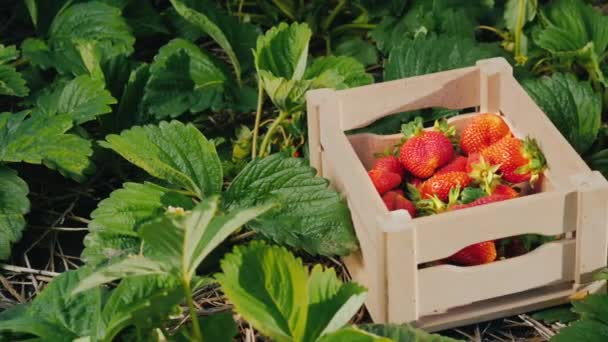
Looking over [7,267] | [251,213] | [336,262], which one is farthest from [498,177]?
[7,267]

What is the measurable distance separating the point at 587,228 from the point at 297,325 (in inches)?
21.3

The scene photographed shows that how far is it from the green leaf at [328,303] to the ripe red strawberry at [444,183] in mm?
432

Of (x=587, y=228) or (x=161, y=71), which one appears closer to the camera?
(x=587, y=228)

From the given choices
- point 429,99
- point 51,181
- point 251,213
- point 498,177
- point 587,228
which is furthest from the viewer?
point 51,181

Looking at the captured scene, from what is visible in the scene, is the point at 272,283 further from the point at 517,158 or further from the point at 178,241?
the point at 517,158

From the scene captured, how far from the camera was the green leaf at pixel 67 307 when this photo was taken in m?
1.67

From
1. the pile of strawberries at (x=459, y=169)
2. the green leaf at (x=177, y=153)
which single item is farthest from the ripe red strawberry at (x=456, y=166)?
the green leaf at (x=177, y=153)

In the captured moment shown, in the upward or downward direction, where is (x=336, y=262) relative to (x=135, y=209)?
downward

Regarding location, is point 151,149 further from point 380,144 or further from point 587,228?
point 587,228

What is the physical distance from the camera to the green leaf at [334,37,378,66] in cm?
243

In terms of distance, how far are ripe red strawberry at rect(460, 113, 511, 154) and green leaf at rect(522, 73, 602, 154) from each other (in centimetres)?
12

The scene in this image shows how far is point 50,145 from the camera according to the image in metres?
2.03

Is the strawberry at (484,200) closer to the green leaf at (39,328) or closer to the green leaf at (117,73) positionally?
the green leaf at (39,328)

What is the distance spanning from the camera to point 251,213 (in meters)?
1.36
